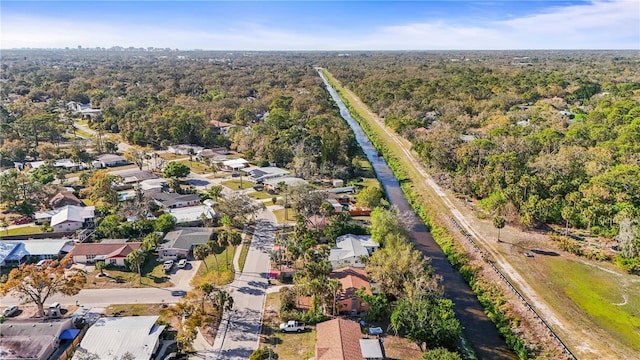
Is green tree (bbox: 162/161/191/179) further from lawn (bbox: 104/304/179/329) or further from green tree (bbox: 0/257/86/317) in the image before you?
lawn (bbox: 104/304/179/329)

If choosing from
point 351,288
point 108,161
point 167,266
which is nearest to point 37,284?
point 167,266

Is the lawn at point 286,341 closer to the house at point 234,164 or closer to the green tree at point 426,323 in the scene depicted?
the green tree at point 426,323

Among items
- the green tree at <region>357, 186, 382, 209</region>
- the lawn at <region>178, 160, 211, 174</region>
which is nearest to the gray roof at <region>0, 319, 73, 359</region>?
the green tree at <region>357, 186, 382, 209</region>

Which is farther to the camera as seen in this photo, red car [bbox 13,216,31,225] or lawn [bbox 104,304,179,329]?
red car [bbox 13,216,31,225]

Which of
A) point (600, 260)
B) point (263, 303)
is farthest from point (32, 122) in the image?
point (600, 260)

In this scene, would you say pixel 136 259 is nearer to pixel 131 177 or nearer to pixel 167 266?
pixel 167 266
